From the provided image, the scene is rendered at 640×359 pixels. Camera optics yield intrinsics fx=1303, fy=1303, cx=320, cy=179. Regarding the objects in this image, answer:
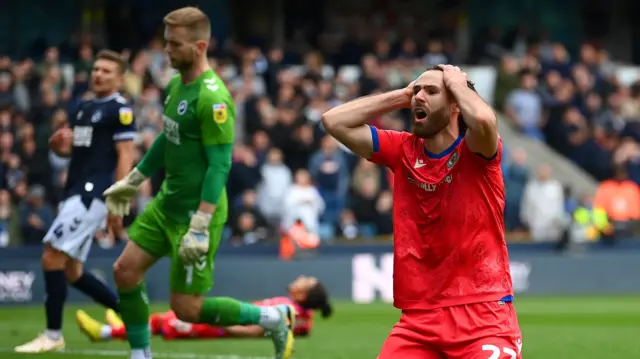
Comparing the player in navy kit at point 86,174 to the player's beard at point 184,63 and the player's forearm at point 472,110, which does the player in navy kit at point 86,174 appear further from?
the player's forearm at point 472,110

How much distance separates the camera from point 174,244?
8.78 meters

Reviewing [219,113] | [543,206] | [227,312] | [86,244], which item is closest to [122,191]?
[219,113]

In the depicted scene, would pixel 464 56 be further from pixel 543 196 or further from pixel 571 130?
pixel 543 196

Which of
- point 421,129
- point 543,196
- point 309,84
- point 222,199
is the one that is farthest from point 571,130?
point 421,129

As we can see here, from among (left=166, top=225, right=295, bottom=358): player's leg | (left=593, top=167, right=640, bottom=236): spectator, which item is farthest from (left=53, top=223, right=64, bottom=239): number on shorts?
(left=593, top=167, right=640, bottom=236): spectator

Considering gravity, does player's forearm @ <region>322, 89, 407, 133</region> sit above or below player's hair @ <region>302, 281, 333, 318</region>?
above

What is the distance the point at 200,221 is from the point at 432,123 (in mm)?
2364

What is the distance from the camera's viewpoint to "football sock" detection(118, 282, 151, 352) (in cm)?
895

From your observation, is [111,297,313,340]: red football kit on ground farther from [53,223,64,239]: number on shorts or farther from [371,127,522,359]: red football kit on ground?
[371,127,522,359]: red football kit on ground

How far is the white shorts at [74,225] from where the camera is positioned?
10750mm

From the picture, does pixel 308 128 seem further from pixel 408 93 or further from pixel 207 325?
pixel 408 93

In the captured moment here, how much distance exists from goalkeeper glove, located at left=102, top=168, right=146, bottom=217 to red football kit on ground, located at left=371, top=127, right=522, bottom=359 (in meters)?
2.73

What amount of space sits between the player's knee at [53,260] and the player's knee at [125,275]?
2304 millimetres

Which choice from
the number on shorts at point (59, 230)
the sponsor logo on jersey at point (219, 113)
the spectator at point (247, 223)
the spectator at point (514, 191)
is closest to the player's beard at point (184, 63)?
the sponsor logo on jersey at point (219, 113)
